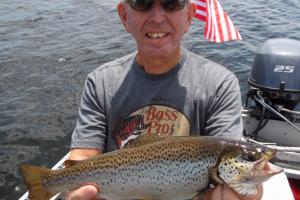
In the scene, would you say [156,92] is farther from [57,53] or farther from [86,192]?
[57,53]

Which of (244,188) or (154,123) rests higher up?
(154,123)

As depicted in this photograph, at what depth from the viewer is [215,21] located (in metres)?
7.67

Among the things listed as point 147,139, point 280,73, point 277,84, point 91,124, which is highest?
point 147,139

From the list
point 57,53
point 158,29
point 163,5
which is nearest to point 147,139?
point 158,29

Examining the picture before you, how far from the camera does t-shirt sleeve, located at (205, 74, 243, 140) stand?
12.0 feet

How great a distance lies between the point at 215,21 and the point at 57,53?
10376 mm

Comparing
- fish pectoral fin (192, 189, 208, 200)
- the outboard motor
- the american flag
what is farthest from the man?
the american flag

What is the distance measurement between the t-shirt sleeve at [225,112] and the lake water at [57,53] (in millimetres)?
5844

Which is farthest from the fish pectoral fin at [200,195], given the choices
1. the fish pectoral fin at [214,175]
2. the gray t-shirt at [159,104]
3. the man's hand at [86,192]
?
the man's hand at [86,192]

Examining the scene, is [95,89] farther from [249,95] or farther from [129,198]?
[249,95]

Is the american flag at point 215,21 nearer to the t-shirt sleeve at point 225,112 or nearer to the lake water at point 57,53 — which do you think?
the t-shirt sleeve at point 225,112

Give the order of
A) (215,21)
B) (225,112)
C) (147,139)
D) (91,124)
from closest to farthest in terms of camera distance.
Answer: (147,139) < (225,112) < (91,124) < (215,21)

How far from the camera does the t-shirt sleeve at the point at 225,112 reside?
3.66 meters

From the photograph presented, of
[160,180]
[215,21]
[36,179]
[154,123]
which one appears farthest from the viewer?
[215,21]
